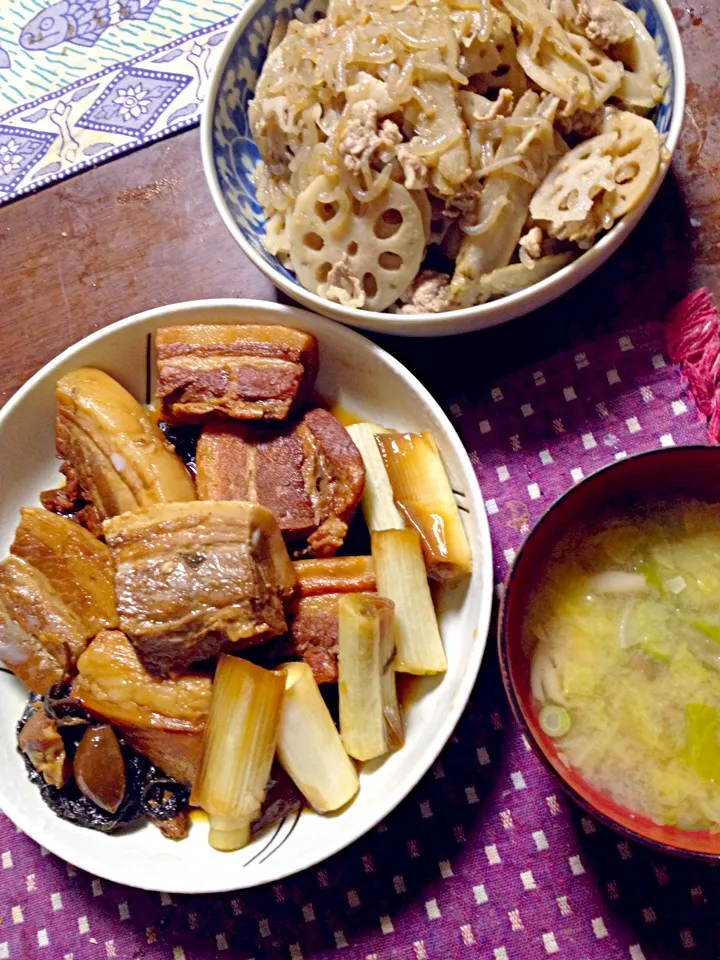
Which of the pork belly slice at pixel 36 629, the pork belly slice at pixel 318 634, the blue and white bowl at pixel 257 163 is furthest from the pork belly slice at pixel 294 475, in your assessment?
the pork belly slice at pixel 36 629

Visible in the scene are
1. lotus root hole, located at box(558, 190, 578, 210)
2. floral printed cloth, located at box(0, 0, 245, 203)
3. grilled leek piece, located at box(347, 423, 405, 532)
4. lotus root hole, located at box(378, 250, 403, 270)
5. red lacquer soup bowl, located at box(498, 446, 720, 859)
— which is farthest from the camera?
floral printed cloth, located at box(0, 0, 245, 203)

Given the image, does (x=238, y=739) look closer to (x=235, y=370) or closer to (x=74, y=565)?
(x=74, y=565)

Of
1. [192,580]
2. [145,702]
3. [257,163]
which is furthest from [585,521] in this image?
[257,163]

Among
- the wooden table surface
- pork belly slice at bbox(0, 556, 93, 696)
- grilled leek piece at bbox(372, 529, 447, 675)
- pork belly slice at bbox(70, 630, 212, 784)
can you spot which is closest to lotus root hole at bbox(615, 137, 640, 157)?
the wooden table surface

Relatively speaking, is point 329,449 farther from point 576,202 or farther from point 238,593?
point 576,202

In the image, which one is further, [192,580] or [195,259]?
[195,259]

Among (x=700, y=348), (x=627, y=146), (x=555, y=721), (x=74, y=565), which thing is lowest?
(x=555, y=721)

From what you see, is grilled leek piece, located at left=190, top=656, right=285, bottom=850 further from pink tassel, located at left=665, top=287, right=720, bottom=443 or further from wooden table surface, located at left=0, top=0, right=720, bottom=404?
pink tassel, located at left=665, top=287, right=720, bottom=443

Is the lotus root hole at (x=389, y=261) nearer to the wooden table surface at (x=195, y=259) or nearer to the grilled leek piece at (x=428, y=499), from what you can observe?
the wooden table surface at (x=195, y=259)
